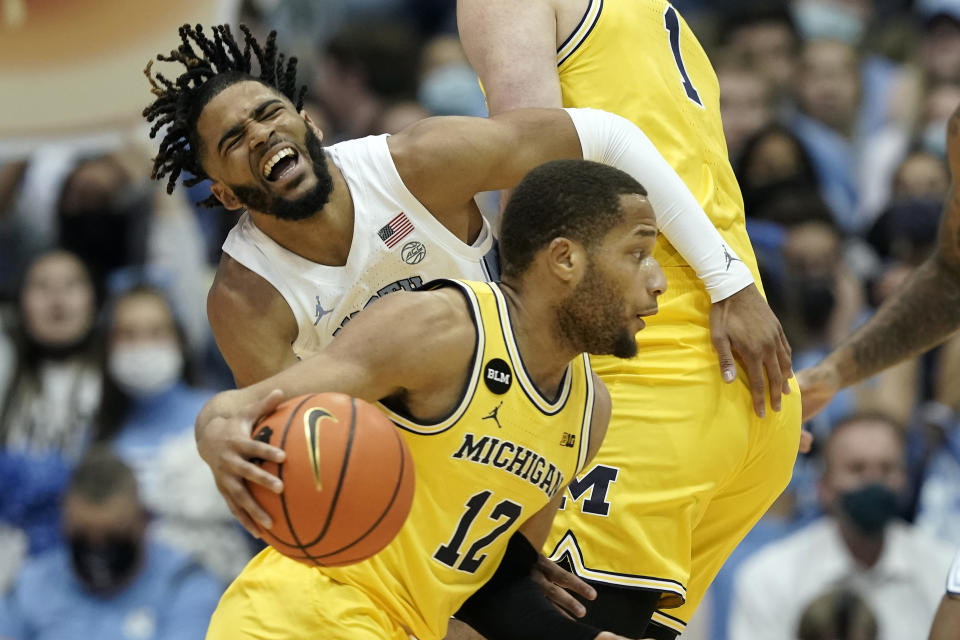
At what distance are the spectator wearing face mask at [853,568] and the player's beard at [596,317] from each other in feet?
9.18

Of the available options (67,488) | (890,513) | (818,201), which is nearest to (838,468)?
(890,513)

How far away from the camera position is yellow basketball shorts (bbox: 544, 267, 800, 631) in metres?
3.63

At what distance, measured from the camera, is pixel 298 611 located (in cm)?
332

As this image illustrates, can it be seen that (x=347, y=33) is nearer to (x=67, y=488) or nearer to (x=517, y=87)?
(x=67, y=488)

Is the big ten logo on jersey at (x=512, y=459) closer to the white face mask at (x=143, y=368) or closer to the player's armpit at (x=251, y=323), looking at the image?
the player's armpit at (x=251, y=323)

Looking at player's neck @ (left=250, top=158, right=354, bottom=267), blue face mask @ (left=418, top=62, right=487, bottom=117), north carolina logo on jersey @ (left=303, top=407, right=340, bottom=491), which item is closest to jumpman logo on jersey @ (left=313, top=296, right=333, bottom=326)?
player's neck @ (left=250, top=158, right=354, bottom=267)

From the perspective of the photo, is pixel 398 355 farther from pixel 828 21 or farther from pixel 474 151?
pixel 828 21

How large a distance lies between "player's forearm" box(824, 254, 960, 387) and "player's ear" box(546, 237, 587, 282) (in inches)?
63.5

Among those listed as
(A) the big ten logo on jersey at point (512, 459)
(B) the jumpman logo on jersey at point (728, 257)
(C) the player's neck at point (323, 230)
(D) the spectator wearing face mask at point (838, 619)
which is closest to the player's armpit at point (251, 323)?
(C) the player's neck at point (323, 230)

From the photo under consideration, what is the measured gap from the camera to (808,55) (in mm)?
8328

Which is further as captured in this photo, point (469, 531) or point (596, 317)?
point (469, 531)

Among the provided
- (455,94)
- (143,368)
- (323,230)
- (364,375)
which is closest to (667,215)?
(323,230)

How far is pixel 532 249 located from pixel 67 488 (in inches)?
154

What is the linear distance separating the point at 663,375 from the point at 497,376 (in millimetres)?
640
